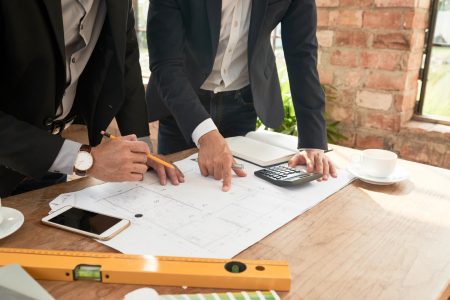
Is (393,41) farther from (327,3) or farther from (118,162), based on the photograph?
(118,162)

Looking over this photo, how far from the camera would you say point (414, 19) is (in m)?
1.87

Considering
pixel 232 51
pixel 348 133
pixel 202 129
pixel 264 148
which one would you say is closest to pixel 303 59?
pixel 232 51

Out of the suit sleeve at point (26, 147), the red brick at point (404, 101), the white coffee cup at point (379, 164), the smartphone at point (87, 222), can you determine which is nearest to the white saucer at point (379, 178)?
the white coffee cup at point (379, 164)

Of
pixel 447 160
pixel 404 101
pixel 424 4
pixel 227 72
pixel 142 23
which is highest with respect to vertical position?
pixel 424 4

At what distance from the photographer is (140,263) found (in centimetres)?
61

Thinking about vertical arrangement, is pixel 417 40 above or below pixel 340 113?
above

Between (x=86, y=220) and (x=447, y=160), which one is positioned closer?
(x=86, y=220)

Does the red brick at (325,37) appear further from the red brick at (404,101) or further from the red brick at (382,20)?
the red brick at (404,101)

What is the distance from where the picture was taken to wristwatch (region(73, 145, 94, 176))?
87 centimetres

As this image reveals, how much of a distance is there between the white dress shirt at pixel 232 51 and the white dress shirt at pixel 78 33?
14.1 inches

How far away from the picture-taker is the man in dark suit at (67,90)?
0.84m

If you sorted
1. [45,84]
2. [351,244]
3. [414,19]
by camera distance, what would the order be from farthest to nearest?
[414,19], [45,84], [351,244]

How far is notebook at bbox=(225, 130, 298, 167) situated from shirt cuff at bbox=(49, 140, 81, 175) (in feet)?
1.44

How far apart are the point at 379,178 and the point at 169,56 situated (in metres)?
0.64
